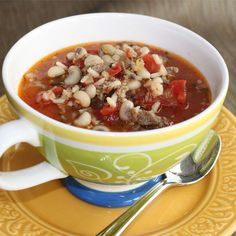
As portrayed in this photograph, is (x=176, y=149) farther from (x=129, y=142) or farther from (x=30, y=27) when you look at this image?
(x=30, y=27)

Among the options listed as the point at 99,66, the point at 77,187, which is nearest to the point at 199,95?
the point at 99,66

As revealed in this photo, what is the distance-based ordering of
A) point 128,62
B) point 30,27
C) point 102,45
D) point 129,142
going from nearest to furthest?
1. point 129,142
2. point 128,62
3. point 102,45
4. point 30,27

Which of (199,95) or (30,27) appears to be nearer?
(199,95)

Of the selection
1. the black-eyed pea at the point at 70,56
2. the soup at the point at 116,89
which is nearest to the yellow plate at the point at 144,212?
the soup at the point at 116,89

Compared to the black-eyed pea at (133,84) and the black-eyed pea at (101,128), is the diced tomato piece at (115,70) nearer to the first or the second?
the black-eyed pea at (133,84)

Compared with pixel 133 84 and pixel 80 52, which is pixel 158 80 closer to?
pixel 133 84

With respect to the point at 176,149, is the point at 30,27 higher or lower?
lower
